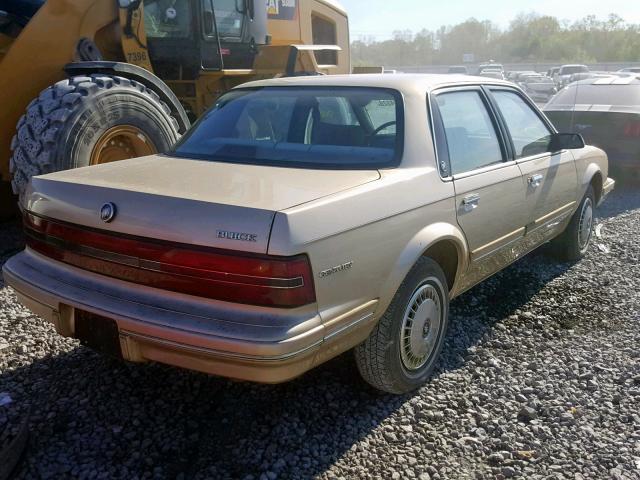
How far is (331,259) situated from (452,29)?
12539cm

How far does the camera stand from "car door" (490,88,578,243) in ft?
13.7

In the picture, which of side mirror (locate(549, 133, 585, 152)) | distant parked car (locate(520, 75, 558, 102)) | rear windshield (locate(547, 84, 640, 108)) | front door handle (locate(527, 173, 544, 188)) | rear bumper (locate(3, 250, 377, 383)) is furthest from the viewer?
distant parked car (locate(520, 75, 558, 102))

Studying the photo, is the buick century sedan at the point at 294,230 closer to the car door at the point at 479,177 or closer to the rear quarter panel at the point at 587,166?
the car door at the point at 479,177

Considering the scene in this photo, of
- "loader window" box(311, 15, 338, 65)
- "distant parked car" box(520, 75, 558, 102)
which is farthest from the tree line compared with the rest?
"loader window" box(311, 15, 338, 65)

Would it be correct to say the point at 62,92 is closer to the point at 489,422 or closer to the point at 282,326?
the point at 282,326

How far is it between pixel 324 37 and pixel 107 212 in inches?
295

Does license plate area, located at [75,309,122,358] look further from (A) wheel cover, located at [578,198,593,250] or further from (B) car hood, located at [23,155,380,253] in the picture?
(A) wheel cover, located at [578,198,593,250]

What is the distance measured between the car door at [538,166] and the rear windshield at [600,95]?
439cm

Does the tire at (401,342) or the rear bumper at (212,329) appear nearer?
the rear bumper at (212,329)

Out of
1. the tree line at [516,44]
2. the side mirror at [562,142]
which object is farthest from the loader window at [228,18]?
the tree line at [516,44]

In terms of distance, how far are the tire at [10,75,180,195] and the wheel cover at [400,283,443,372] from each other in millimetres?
2955

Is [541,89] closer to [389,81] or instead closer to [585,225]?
[585,225]

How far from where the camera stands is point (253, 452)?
275 cm

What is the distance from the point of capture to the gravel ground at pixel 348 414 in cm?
270
